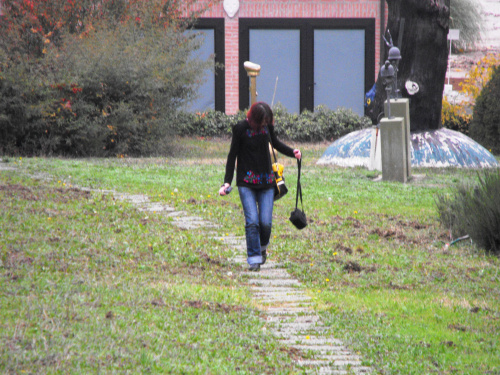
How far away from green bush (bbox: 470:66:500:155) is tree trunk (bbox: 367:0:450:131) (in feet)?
10.9

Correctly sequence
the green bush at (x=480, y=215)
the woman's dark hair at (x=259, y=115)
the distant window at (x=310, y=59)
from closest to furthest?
the woman's dark hair at (x=259, y=115), the green bush at (x=480, y=215), the distant window at (x=310, y=59)

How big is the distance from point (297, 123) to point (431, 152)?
658 cm

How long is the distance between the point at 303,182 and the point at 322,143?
359 inches

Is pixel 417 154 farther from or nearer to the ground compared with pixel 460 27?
nearer to the ground

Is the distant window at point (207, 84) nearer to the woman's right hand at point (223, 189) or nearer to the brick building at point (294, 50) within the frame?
the brick building at point (294, 50)

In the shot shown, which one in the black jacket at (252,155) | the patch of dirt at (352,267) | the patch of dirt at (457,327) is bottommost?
the patch of dirt at (352,267)

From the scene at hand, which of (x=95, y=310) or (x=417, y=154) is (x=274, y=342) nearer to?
(x=95, y=310)

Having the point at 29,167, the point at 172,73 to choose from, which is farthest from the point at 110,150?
the point at 29,167

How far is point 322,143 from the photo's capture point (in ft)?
71.7

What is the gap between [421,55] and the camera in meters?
16.4

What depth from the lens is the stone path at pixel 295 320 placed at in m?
4.54

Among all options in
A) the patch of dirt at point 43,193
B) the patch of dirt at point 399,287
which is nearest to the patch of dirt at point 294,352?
the patch of dirt at point 399,287

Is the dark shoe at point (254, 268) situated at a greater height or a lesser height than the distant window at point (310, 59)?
lesser

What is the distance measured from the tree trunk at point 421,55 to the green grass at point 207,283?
5.17m
